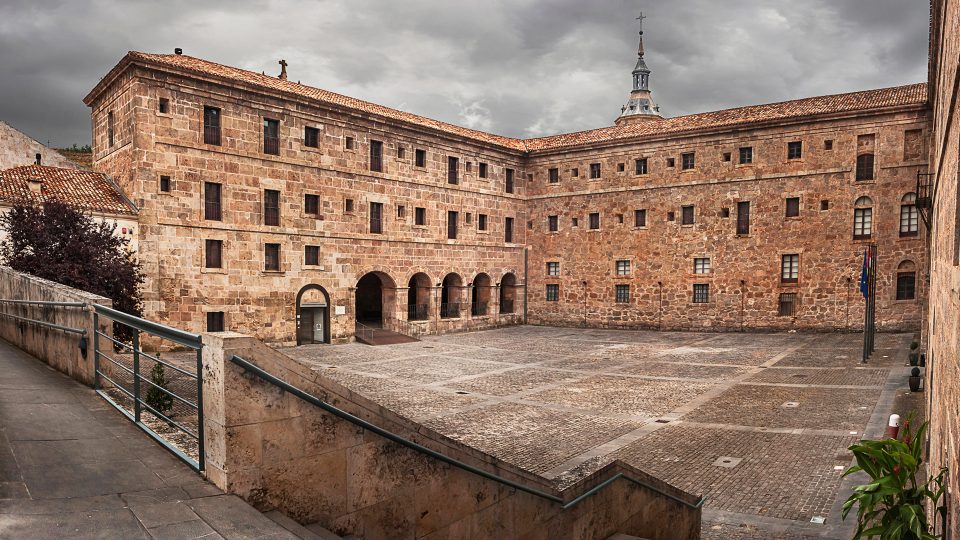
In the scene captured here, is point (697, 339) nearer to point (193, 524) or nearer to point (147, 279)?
point (147, 279)

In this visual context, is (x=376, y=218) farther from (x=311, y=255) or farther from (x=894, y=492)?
(x=894, y=492)

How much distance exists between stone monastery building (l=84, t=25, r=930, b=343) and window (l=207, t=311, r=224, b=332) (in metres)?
0.31

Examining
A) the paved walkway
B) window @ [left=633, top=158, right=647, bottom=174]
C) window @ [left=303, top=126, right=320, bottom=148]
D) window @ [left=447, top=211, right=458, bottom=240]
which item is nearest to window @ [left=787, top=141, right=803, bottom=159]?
window @ [left=633, top=158, right=647, bottom=174]

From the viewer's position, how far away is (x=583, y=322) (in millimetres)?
36000

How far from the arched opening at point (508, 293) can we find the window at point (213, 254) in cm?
1792

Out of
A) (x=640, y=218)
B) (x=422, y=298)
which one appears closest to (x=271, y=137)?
(x=422, y=298)

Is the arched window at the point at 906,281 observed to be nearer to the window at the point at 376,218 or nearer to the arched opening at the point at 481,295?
the arched opening at the point at 481,295

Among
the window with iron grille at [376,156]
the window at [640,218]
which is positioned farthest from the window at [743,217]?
the window with iron grille at [376,156]

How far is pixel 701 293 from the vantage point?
3278 cm

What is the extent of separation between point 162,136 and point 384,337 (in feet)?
42.7

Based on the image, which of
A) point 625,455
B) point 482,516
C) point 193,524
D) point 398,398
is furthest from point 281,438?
point 398,398

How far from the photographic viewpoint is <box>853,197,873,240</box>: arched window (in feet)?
94.0

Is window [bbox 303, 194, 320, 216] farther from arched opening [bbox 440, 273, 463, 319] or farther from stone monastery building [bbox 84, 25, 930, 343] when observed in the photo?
arched opening [bbox 440, 273, 463, 319]

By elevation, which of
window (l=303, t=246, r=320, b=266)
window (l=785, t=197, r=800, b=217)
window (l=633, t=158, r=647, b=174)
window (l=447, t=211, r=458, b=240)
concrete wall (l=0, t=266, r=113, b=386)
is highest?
window (l=633, t=158, r=647, b=174)
